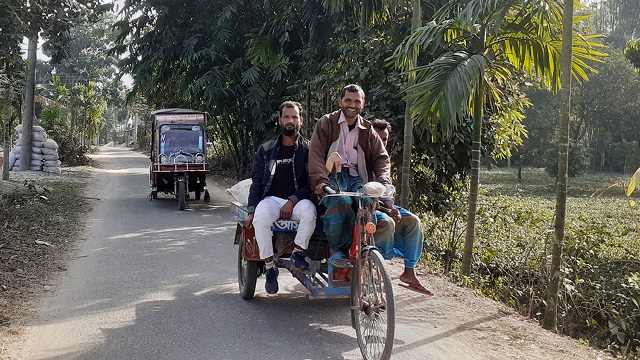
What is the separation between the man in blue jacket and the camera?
5.80m

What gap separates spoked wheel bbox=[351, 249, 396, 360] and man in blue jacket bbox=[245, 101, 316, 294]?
3.31 ft

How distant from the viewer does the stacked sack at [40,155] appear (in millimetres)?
24016

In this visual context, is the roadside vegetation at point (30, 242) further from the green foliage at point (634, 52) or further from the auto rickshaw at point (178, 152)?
the green foliage at point (634, 52)

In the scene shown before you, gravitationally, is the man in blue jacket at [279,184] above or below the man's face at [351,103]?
below

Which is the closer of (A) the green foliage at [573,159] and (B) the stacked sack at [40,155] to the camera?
(B) the stacked sack at [40,155]

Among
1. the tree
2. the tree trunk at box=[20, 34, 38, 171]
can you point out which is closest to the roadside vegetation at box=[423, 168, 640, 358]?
the tree

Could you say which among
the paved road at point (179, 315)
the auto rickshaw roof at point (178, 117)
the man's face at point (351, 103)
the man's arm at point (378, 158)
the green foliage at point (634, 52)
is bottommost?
the paved road at point (179, 315)

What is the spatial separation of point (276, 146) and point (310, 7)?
30.2 ft

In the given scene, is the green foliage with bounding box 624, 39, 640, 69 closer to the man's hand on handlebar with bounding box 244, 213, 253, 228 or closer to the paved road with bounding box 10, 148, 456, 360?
the paved road with bounding box 10, 148, 456, 360

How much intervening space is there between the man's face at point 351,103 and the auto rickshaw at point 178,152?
9707mm

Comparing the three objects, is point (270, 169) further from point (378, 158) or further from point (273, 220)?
point (378, 158)

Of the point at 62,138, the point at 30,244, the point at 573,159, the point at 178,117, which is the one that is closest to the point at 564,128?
the point at 30,244

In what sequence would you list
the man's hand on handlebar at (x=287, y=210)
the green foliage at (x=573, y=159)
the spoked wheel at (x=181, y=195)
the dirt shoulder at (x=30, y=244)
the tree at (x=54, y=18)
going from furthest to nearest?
the green foliage at (x=573, y=159), the spoked wheel at (x=181, y=195), the tree at (x=54, y=18), the dirt shoulder at (x=30, y=244), the man's hand on handlebar at (x=287, y=210)

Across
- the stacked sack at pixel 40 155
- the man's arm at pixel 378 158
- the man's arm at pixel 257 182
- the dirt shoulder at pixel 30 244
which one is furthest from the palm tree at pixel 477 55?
the stacked sack at pixel 40 155
